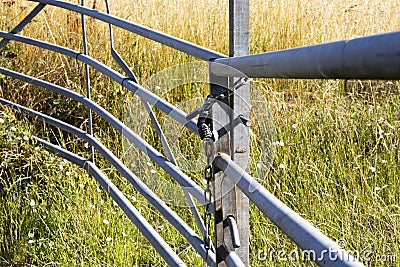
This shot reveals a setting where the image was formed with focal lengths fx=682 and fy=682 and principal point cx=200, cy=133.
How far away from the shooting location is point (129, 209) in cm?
299

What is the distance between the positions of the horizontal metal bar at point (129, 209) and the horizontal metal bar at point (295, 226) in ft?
2.63

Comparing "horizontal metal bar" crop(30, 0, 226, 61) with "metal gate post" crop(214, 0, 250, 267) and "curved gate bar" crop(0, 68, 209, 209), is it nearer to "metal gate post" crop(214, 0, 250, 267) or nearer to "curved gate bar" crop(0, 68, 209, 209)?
"metal gate post" crop(214, 0, 250, 267)

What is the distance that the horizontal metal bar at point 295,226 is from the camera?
39.6 inches

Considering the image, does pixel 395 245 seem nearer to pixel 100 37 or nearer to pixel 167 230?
pixel 167 230

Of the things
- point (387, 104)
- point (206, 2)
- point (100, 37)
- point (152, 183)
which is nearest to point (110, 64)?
point (100, 37)

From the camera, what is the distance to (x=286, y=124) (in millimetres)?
3594

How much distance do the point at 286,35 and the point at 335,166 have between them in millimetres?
1797

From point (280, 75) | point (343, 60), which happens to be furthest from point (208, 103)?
point (343, 60)

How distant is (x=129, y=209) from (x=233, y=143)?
136 centimetres

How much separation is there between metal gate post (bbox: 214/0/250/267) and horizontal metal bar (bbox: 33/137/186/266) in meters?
0.54
